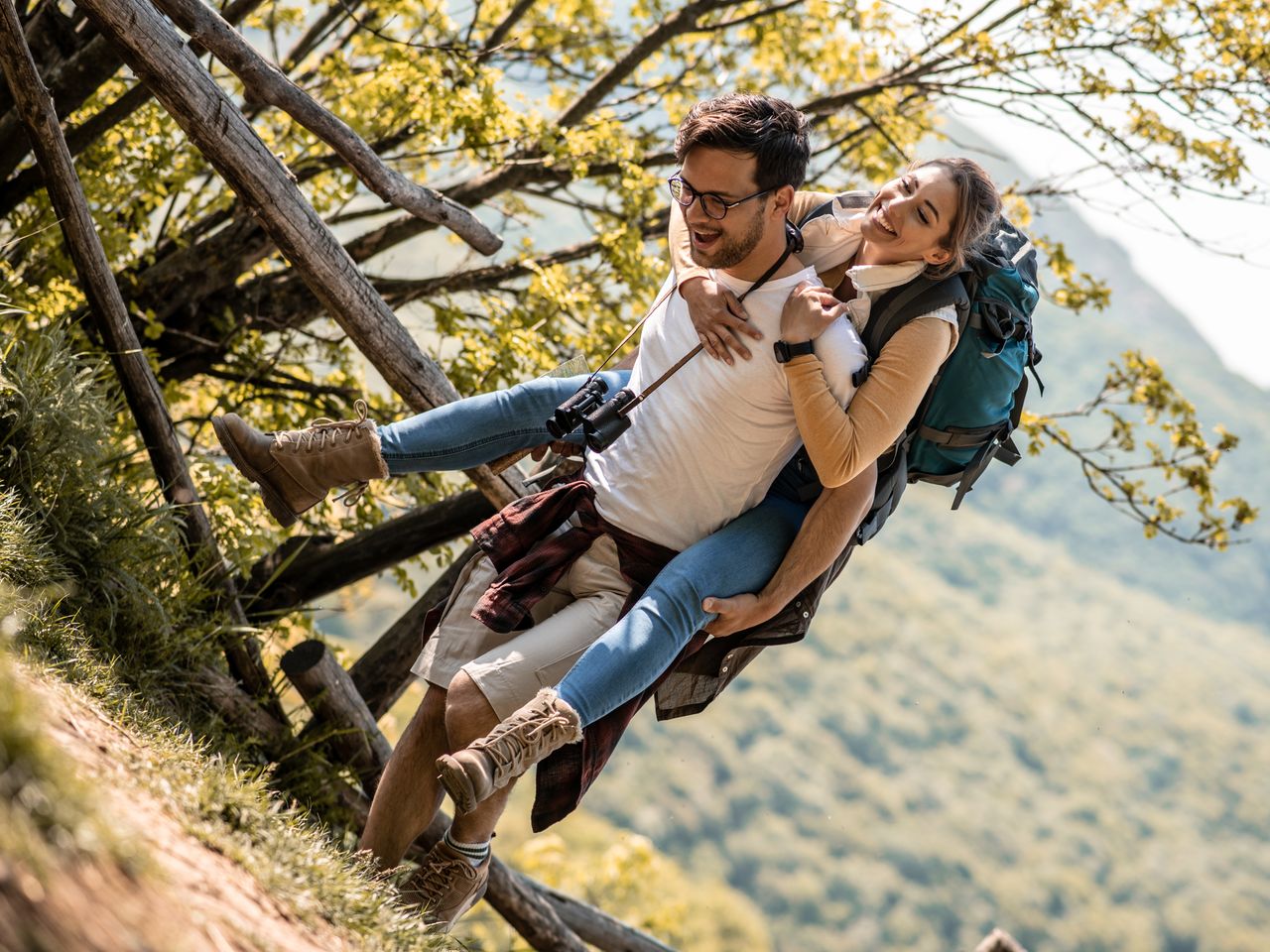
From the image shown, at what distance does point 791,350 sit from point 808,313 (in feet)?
0.34

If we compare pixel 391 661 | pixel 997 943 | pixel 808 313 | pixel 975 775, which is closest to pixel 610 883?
pixel 997 943

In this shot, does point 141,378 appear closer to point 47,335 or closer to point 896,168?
point 47,335

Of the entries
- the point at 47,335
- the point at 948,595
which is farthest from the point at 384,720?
the point at 948,595

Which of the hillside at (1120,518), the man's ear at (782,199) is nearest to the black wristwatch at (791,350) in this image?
the man's ear at (782,199)

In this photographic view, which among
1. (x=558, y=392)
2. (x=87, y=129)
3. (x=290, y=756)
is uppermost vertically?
(x=87, y=129)

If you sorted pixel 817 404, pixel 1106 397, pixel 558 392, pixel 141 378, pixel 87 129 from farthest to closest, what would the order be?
pixel 1106 397, pixel 87 129, pixel 141 378, pixel 558 392, pixel 817 404

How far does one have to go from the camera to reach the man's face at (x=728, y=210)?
3.21 meters

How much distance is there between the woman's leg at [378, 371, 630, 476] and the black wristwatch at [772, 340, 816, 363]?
2.10 ft

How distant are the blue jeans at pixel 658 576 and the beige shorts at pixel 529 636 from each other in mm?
153

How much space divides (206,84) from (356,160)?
0.51m

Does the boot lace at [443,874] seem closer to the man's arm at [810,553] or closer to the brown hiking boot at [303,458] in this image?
the man's arm at [810,553]

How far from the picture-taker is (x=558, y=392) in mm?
3654

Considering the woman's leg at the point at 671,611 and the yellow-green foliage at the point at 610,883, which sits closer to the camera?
the woman's leg at the point at 671,611

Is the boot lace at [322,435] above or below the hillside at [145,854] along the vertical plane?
above
